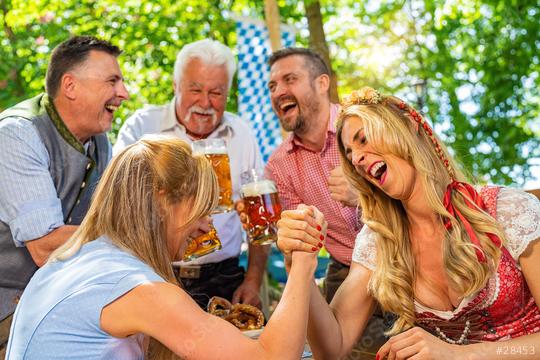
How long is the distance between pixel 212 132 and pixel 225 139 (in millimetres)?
88

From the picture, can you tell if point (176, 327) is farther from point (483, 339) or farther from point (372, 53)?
point (372, 53)

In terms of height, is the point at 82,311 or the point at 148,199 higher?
the point at 148,199

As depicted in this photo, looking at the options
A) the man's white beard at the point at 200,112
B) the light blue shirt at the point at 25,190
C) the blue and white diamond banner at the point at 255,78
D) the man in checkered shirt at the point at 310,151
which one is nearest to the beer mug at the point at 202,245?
the light blue shirt at the point at 25,190

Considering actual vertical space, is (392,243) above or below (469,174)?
below

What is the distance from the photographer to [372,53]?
11367mm

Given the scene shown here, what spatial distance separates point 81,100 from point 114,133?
18.6 ft

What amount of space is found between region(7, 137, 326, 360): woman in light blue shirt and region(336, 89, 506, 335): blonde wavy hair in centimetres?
52

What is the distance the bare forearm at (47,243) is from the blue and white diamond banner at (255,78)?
10.4ft

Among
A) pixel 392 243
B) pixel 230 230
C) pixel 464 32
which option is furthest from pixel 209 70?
pixel 464 32

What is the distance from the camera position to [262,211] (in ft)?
8.69

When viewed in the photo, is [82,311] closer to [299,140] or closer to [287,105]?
[299,140]

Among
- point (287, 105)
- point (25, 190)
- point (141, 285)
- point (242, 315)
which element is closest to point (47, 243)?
point (25, 190)

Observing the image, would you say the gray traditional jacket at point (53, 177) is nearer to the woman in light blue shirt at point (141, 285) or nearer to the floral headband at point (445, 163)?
the woman in light blue shirt at point (141, 285)

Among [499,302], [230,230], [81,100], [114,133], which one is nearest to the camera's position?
[499,302]
